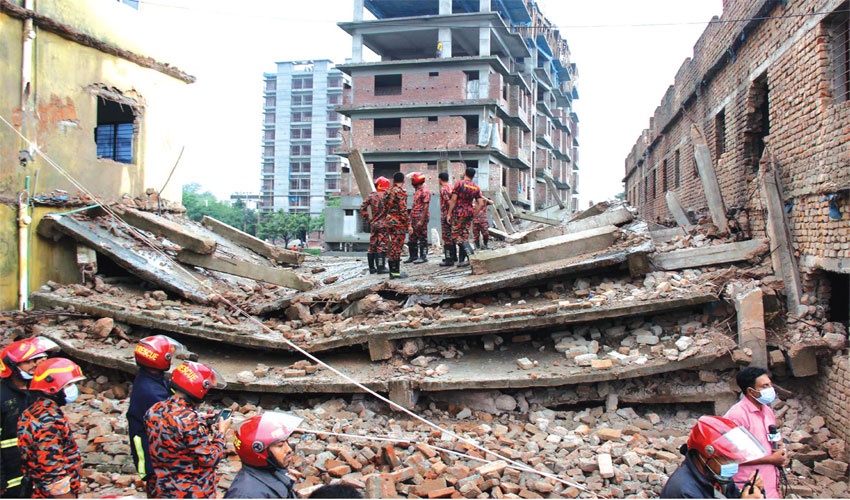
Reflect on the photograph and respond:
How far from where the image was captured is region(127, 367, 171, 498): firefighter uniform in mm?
3812

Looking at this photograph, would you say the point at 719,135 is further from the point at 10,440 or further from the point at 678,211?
the point at 10,440

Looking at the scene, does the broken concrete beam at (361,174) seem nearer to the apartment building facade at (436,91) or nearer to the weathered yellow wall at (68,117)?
the weathered yellow wall at (68,117)

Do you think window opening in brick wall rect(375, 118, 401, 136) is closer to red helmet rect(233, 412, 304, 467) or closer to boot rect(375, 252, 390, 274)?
boot rect(375, 252, 390, 274)

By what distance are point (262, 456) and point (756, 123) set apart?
870 cm

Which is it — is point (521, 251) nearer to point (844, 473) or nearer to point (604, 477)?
point (604, 477)

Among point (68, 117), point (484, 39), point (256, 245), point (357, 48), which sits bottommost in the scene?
point (256, 245)

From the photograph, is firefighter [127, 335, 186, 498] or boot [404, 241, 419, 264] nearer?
firefighter [127, 335, 186, 498]

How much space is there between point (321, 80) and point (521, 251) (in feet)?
156

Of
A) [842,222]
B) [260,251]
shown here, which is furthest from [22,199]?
[842,222]

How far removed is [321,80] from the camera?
169 ft

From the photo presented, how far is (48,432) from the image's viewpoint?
3.59 meters

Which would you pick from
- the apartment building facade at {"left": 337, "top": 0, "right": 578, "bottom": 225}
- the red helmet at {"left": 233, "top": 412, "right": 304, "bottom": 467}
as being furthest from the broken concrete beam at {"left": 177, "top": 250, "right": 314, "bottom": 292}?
the apartment building facade at {"left": 337, "top": 0, "right": 578, "bottom": 225}

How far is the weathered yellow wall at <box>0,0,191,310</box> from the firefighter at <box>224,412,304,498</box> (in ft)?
22.5

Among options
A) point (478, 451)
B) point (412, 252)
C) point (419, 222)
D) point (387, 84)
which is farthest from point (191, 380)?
point (387, 84)
